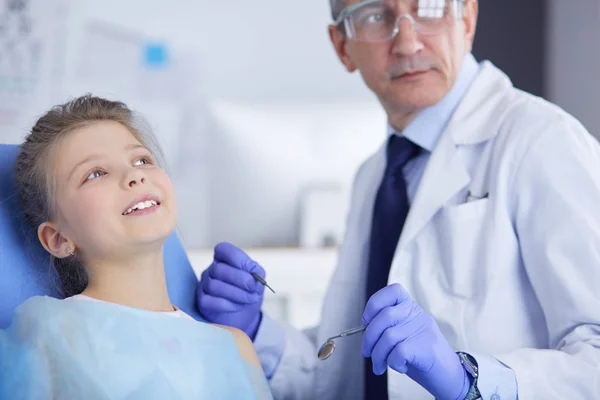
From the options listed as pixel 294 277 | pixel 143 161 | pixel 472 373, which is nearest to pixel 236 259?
pixel 143 161

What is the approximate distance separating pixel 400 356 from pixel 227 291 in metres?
0.45

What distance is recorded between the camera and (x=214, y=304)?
1.45 m

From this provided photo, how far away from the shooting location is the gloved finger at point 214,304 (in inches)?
57.1

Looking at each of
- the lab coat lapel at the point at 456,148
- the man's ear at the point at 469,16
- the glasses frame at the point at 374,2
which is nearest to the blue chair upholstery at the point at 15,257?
the lab coat lapel at the point at 456,148

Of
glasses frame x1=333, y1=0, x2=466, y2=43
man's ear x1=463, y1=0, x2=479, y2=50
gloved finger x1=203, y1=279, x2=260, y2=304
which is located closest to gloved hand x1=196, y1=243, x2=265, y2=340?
gloved finger x1=203, y1=279, x2=260, y2=304

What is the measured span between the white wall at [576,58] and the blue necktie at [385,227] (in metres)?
1.67

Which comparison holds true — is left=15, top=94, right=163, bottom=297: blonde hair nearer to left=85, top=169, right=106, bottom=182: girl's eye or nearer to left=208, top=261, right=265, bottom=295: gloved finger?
left=85, top=169, right=106, bottom=182: girl's eye

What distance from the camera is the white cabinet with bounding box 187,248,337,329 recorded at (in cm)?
254

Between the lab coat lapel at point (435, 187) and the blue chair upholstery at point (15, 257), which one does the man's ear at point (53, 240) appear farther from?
the lab coat lapel at point (435, 187)

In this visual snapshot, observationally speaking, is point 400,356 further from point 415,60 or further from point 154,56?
point 154,56

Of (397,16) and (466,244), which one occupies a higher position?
(397,16)

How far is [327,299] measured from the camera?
1.78 m

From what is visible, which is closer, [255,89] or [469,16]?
[469,16]

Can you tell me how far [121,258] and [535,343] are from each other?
812mm
